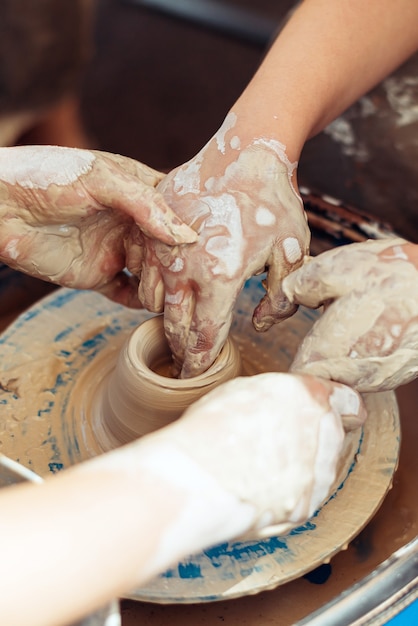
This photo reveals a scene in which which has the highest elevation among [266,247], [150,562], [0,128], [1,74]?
[266,247]

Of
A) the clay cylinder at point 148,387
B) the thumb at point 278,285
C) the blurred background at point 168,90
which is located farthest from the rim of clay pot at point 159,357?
the blurred background at point 168,90

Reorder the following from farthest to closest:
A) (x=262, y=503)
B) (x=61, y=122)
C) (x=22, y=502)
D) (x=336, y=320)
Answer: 1. (x=61, y=122)
2. (x=336, y=320)
3. (x=262, y=503)
4. (x=22, y=502)

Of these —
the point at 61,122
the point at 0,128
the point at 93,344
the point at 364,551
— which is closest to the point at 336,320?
the point at 364,551

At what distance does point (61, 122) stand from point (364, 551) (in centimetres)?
243

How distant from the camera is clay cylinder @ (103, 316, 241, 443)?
1231mm

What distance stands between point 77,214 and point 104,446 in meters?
0.45

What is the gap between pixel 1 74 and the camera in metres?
2.69

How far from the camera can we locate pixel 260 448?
846 millimetres

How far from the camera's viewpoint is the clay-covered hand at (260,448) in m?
0.81

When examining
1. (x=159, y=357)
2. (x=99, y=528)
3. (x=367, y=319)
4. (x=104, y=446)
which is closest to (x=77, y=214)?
(x=159, y=357)

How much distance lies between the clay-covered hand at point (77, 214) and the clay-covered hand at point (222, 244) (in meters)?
0.05

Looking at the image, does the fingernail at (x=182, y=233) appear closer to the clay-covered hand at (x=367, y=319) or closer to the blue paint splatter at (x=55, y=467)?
the clay-covered hand at (x=367, y=319)

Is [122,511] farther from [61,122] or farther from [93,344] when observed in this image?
[61,122]

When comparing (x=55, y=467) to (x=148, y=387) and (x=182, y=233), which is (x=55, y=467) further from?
(x=182, y=233)
